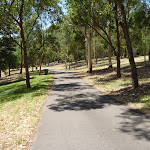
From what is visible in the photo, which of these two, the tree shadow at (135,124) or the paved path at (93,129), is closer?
the paved path at (93,129)

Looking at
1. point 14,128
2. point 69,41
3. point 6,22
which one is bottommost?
point 14,128

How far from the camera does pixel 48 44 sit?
34375 millimetres

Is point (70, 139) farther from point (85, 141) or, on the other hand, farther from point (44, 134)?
point (44, 134)

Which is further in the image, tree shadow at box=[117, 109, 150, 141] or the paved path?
tree shadow at box=[117, 109, 150, 141]

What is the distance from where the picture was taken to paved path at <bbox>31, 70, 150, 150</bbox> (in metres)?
4.28

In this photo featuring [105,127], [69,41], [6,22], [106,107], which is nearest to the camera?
[105,127]

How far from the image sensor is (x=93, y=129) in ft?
17.5

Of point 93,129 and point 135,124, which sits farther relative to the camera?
point 135,124

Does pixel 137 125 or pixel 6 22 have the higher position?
pixel 6 22

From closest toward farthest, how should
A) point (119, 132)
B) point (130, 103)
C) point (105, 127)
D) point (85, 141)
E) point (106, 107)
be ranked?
point (85, 141), point (119, 132), point (105, 127), point (106, 107), point (130, 103)

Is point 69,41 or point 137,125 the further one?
point 69,41

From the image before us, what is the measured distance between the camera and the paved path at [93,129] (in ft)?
14.0

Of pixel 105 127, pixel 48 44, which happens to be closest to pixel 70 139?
pixel 105 127

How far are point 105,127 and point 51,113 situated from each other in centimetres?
287
